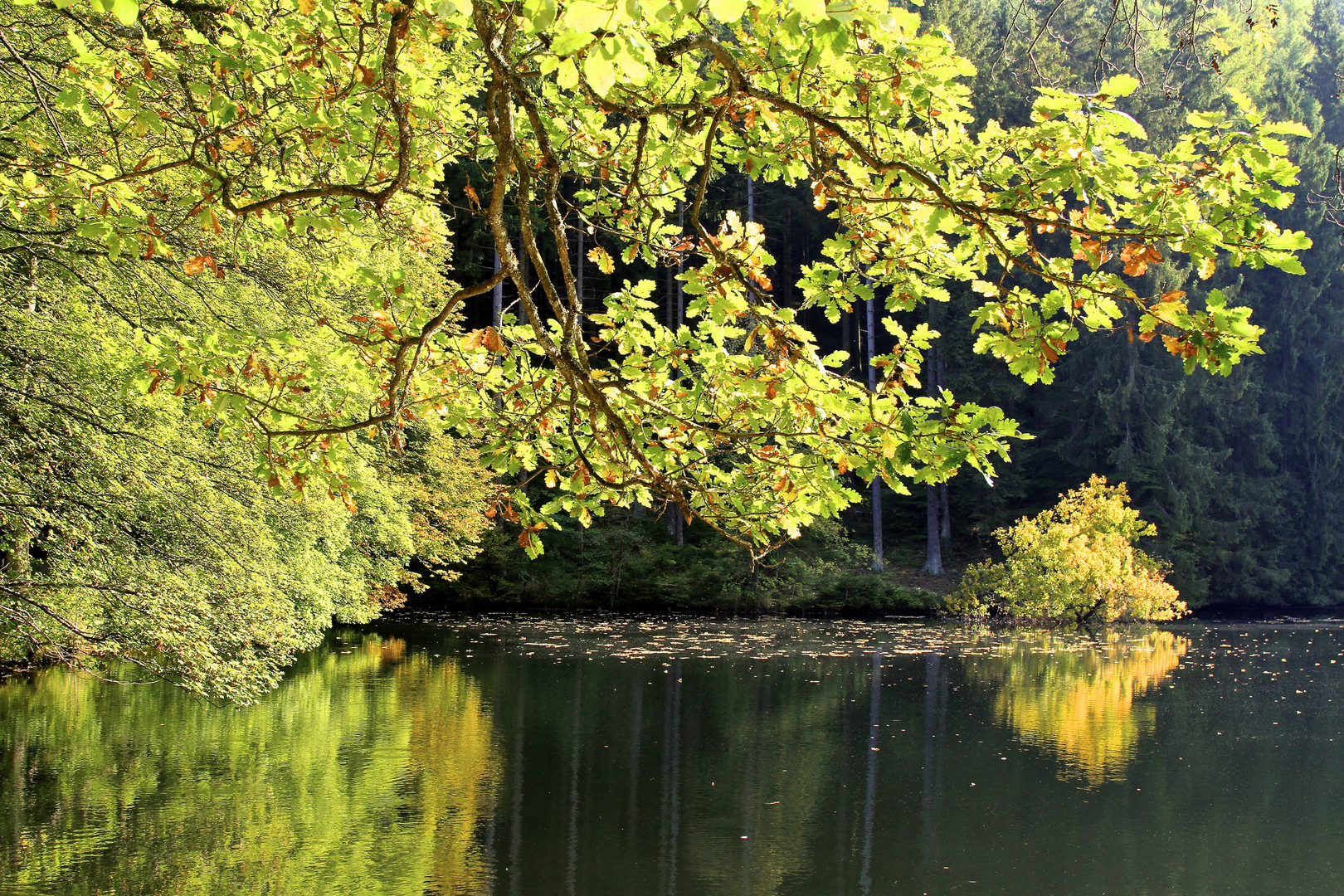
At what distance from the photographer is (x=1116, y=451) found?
88.5 feet

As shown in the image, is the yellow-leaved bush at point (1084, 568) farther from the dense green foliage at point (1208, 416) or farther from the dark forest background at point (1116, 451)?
the dense green foliage at point (1208, 416)

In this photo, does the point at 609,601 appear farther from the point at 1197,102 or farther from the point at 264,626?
the point at 1197,102

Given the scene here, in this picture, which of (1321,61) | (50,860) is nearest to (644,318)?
(50,860)

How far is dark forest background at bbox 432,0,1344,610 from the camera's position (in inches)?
939

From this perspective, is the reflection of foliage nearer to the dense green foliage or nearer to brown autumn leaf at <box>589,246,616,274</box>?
brown autumn leaf at <box>589,246,616,274</box>

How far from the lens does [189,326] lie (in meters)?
7.39

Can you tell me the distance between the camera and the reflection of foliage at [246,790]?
613 centimetres

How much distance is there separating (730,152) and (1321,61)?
3645 centimetres

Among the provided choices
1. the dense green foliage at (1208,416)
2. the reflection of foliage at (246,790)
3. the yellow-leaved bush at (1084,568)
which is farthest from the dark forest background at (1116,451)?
the reflection of foliage at (246,790)

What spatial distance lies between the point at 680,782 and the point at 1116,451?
21.8 meters

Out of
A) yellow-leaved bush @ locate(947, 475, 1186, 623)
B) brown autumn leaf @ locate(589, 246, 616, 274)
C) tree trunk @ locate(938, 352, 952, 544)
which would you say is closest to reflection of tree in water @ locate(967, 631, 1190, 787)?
yellow-leaved bush @ locate(947, 475, 1186, 623)

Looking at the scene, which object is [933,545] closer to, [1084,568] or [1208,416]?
[1084,568]

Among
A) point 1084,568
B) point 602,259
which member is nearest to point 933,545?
point 1084,568

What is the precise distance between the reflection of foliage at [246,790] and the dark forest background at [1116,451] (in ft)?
38.4
